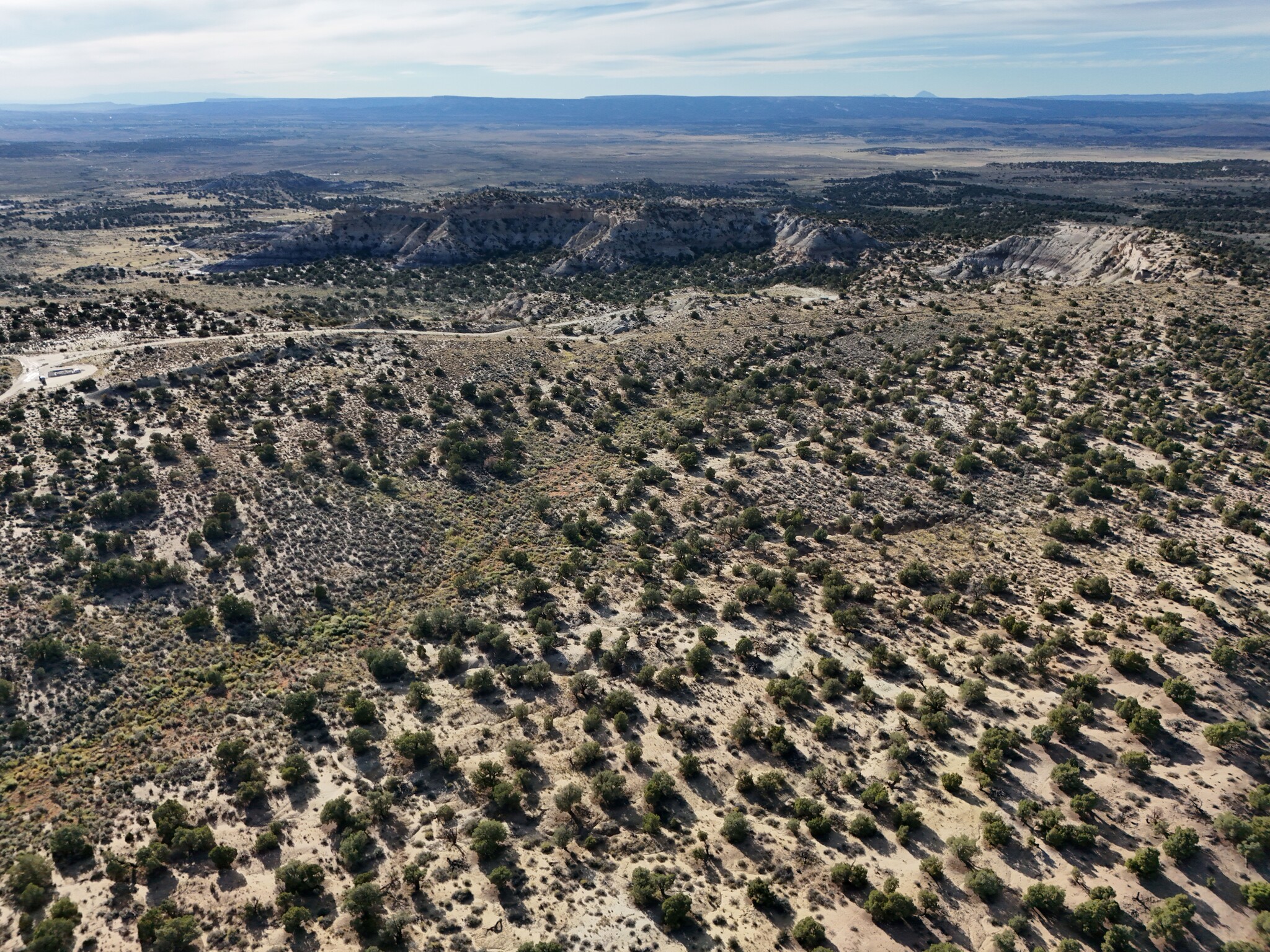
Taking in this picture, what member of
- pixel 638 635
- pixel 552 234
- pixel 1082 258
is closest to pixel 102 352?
pixel 638 635

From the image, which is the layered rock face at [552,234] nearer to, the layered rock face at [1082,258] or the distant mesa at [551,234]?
the distant mesa at [551,234]

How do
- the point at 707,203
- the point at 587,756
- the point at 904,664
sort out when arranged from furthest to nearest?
the point at 707,203, the point at 904,664, the point at 587,756

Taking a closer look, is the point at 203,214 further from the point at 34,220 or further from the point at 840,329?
the point at 840,329

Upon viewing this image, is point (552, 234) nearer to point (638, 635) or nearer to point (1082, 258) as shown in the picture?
point (1082, 258)

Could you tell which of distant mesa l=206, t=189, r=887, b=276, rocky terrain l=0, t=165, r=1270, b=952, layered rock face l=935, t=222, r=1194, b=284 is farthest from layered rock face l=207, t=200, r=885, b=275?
rocky terrain l=0, t=165, r=1270, b=952

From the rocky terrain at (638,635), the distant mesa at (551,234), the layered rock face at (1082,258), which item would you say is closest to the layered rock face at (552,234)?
the distant mesa at (551,234)

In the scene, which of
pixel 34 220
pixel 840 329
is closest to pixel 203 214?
pixel 34 220
